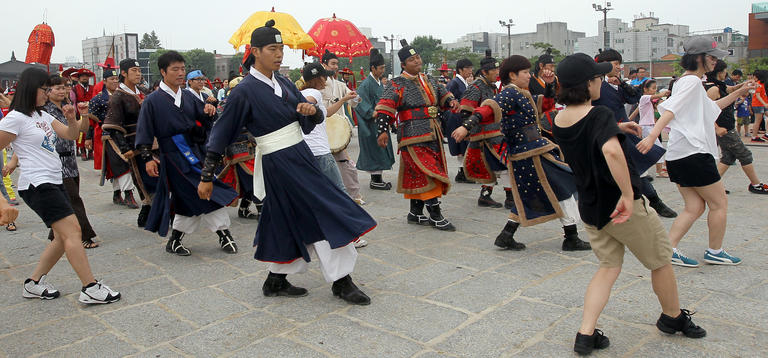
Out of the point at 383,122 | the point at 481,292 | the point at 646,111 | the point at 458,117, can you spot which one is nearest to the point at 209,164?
the point at 481,292

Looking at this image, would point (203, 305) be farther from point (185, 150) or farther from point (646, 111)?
point (646, 111)

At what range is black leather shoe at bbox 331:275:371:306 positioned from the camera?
4.10m

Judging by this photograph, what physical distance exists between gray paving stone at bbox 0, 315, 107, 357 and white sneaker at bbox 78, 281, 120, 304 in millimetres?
213

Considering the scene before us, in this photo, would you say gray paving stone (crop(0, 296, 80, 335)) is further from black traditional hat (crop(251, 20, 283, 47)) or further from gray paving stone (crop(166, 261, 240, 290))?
black traditional hat (crop(251, 20, 283, 47))

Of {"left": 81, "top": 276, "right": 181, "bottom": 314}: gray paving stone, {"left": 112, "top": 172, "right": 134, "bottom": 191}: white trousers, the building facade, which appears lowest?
{"left": 81, "top": 276, "right": 181, "bottom": 314}: gray paving stone

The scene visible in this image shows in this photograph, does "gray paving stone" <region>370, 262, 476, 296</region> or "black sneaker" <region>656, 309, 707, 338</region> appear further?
"gray paving stone" <region>370, 262, 476, 296</region>

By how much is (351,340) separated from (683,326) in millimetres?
1817

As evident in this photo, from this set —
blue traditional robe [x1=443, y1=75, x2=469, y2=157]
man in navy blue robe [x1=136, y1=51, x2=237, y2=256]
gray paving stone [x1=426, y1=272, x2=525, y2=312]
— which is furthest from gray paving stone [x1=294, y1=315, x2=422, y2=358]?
blue traditional robe [x1=443, y1=75, x2=469, y2=157]

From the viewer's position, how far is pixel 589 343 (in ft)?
10.4

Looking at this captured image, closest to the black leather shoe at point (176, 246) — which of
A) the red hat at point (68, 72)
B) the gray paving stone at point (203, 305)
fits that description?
the gray paving stone at point (203, 305)

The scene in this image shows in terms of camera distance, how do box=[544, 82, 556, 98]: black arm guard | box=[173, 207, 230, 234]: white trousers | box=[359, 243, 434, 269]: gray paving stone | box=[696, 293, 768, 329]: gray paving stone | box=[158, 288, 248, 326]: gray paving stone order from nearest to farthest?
box=[696, 293, 768, 329]: gray paving stone
box=[158, 288, 248, 326]: gray paving stone
box=[359, 243, 434, 269]: gray paving stone
box=[173, 207, 230, 234]: white trousers
box=[544, 82, 556, 98]: black arm guard

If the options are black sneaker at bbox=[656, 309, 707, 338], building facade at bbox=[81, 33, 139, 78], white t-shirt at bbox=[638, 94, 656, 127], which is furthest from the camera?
building facade at bbox=[81, 33, 139, 78]

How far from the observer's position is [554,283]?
4.38 metres

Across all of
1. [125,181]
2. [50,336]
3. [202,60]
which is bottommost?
[50,336]
